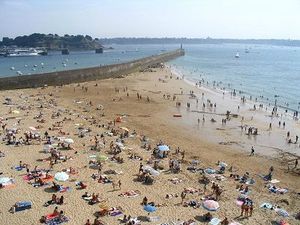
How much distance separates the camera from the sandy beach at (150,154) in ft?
65.3

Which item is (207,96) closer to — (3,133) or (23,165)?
(3,133)

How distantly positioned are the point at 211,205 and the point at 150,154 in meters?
A: 9.42

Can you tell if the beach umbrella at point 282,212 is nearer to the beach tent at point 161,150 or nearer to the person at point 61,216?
the beach tent at point 161,150

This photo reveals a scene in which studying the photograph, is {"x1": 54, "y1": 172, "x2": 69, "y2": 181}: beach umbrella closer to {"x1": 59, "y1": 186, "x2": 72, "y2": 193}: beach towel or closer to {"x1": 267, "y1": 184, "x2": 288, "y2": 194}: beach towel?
{"x1": 59, "y1": 186, "x2": 72, "y2": 193}: beach towel

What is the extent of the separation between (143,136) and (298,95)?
40090 millimetres

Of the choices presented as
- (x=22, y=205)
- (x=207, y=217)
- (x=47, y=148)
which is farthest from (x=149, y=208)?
(x=47, y=148)

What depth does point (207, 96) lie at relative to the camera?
57.6 meters

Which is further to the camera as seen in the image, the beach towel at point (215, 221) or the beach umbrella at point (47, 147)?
the beach umbrella at point (47, 147)

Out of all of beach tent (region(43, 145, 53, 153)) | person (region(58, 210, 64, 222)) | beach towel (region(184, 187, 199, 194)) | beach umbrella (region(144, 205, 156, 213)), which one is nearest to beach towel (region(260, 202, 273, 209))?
beach towel (region(184, 187, 199, 194))

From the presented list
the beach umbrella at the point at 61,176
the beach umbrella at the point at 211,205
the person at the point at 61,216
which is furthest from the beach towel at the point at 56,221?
the beach umbrella at the point at 211,205

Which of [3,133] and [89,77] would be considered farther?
[89,77]

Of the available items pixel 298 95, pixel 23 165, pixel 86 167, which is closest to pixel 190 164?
pixel 86 167

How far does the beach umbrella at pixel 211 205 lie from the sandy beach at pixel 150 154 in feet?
0.82

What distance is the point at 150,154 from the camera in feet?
93.7
